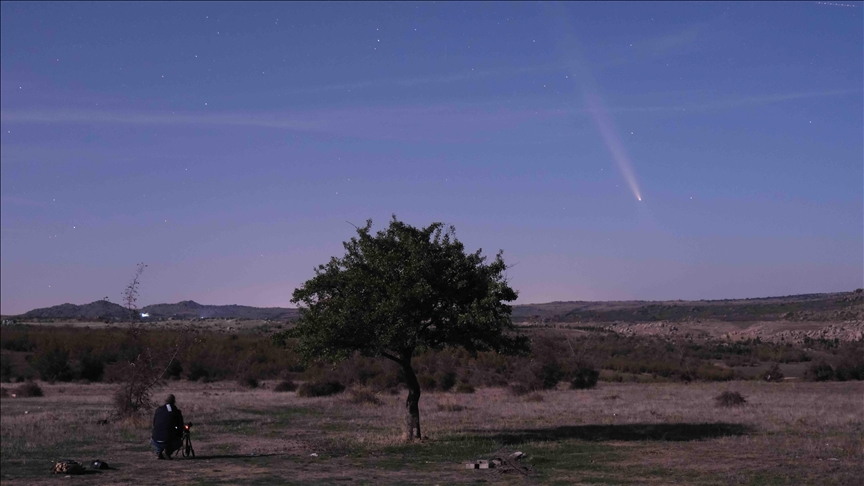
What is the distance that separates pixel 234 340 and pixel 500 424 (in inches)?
2582

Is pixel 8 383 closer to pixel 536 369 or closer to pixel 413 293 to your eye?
pixel 536 369

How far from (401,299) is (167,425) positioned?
6.86 meters

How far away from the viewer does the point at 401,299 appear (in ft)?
70.8

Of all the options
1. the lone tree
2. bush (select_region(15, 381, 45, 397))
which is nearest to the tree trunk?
the lone tree

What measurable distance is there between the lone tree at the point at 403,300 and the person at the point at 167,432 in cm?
472

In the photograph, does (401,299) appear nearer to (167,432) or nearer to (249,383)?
(167,432)

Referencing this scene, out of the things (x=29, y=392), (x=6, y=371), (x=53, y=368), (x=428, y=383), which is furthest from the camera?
(x=6, y=371)

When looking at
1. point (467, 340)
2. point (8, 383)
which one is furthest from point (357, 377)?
point (467, 340)

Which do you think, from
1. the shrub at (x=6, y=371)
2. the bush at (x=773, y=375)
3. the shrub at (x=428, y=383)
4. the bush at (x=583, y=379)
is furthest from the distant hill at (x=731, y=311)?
the shrub at (x=6, y=371)

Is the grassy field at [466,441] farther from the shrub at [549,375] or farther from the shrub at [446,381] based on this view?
the shrub at [446,381]

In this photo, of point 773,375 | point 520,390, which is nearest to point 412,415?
point 520,390

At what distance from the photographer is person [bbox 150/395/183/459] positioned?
61.0ft

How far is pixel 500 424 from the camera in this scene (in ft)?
92.3

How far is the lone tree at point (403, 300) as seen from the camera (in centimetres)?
2178
